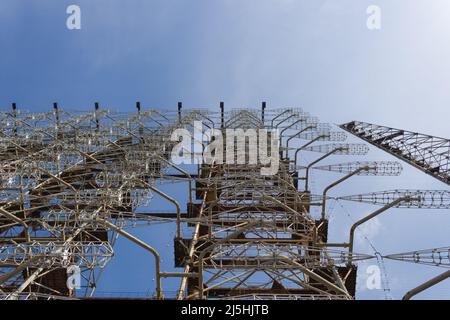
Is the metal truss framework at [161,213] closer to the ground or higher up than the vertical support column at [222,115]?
closer to the ground

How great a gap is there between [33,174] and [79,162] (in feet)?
21.6

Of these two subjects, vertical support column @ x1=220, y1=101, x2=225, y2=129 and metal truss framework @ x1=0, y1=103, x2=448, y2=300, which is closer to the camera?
metal truss framework @ x1=0, y1=103, x2=448, y2=300

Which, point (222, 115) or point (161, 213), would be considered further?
point (222, 115)

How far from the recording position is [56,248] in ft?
58.8

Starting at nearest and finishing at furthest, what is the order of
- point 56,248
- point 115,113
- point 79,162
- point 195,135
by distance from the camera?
point 56,248 → point 79,162 → point 195,135 → point 115,113

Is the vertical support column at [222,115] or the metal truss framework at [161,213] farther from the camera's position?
the vertical support column at [222,115]

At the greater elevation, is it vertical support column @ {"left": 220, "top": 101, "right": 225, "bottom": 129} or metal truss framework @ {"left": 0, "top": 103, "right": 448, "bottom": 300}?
vertical support column @ {"left": 220, "top": 101, "right": 225, "bottom": 129}
